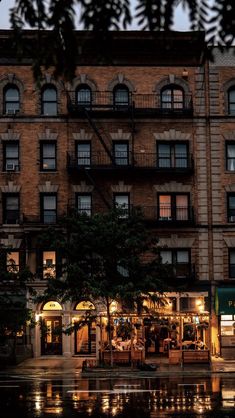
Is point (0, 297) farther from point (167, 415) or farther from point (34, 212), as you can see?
point (167, 415)

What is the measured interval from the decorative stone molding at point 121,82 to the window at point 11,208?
8055 millimetres

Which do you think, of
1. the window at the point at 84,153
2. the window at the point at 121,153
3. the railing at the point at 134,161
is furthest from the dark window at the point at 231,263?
the window at the point at 84,153

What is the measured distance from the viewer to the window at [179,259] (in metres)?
37.3

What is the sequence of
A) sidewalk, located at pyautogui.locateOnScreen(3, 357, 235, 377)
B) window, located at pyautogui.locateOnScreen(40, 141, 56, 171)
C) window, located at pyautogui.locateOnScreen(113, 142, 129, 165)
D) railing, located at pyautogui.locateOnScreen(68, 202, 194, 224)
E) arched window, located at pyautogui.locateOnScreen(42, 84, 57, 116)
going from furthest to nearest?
1. arched window, located at pyautogui.locateOnScreen(42, 84, 57, 116)
2. window, located at pyautogui.locateOnScreen(40, 141, 56, 171)
3. window, located at pyautogui.locateOnScreen(113, 142, 129, 165)
4. railing, located at pyautogui.locateOnScreen(68, 202, 194, 224)
5. sidewalk, located at pyautogui.locateOnScreen(3, 357, 235, 377)

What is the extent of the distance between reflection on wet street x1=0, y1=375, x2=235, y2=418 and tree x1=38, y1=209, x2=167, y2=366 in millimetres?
4001

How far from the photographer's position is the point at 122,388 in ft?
80.9

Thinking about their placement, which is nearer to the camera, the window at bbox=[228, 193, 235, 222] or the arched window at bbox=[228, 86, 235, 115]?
the window at bbox=[228, 193, 235, 222]

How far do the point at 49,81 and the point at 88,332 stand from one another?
14.0 meters

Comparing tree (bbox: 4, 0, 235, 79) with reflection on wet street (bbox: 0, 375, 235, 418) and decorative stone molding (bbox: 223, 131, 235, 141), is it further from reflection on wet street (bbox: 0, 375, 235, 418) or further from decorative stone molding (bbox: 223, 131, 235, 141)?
decorative stone molding (bbox: 223, 131, 235, 141)

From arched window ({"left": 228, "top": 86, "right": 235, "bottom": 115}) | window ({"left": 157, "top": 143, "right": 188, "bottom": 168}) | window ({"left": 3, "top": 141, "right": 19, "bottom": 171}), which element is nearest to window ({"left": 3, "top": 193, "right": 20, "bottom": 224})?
window ({"left": 3, "top": 141, "right": 19, "bottom": 171})

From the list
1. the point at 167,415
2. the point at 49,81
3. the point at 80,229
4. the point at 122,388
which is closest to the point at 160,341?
the point at 80,229

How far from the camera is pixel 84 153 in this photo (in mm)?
38188

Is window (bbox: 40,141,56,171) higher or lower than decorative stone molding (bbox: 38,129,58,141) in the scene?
lower

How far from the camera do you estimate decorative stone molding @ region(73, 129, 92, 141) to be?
38.0 m
